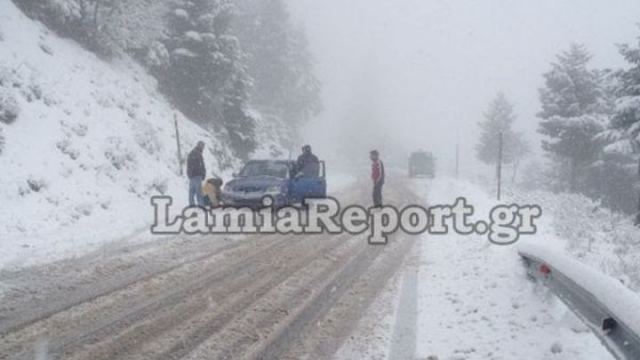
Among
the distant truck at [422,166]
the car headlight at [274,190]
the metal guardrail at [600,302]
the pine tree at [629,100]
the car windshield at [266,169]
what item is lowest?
the metal guardrail at [600,302]

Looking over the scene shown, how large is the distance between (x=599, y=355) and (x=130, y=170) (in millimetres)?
16967

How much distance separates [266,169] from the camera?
21.3 meters

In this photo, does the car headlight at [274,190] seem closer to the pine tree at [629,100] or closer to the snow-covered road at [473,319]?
the snow-covered road at [473,319]

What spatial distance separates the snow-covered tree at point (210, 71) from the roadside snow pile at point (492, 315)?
67.6ft

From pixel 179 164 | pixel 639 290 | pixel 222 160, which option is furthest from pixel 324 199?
pixel 639 290

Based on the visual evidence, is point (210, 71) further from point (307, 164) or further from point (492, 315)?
point (492, 315)

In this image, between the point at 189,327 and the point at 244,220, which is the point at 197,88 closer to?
the point at 244,220

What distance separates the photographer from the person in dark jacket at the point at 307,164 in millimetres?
21984

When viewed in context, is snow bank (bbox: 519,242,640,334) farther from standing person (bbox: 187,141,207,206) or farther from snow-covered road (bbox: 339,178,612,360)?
standing person (bbox: 187,141,207,206)

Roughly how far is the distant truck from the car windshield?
2935cm

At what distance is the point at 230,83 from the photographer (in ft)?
108

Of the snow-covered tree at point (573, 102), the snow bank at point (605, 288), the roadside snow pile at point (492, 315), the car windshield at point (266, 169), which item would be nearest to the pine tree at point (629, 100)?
the car windshield at point (266, 169)

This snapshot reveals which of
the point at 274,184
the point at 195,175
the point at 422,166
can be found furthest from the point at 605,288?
the point at 422,166

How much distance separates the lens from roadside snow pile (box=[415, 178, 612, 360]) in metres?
6.83
